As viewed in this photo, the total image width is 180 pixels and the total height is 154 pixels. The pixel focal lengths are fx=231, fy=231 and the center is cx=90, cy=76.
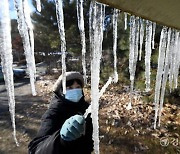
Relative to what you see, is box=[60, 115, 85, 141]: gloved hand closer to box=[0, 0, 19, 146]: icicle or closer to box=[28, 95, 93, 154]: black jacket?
box=[28, 95, 93, 154]: black jacket

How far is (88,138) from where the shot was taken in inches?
82.5

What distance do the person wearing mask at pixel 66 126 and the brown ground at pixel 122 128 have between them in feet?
10.8

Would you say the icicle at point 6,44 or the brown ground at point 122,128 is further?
the brown ground at point 122,128

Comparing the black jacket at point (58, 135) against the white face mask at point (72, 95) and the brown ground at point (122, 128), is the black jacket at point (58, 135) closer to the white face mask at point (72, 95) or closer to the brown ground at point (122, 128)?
the white face mask at point (72, 95)

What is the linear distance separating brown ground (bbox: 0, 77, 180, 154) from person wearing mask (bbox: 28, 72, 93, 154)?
328 centimetres

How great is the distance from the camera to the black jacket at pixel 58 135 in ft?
5.81

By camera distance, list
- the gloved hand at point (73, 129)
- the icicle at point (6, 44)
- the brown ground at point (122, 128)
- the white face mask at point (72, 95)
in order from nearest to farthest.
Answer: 1. the icicle at point (6, 44)
2. the gloved hand at point (73, 129)
3. the white face mask at point (72, 95)
4. the brown ground at point (122, 128)

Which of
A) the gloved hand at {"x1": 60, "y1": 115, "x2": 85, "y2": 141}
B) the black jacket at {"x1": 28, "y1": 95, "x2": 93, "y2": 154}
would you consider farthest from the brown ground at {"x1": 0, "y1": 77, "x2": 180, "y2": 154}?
the gloved hand at {"x1": 60, "y1": 115, "x2": 85, "y2": 141}

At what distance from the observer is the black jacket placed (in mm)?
1770

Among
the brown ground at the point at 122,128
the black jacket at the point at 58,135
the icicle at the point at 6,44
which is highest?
the icicle at the point at 6,44

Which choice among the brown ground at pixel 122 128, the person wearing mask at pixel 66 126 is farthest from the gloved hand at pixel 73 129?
the brown ground at pixel 122 128

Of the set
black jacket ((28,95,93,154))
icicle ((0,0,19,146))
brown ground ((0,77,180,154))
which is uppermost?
icicle ((0,0,19,146))

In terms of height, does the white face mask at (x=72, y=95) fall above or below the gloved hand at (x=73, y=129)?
above

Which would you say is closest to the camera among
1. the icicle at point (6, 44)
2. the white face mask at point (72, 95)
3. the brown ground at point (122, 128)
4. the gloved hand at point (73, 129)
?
the icicle at point (6, 44)
